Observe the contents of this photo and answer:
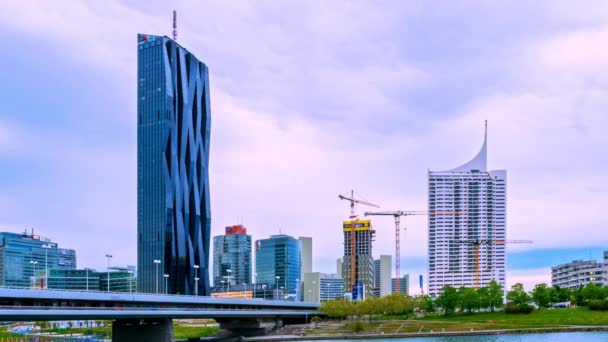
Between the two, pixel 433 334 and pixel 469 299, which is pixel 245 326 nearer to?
pixel 433 334

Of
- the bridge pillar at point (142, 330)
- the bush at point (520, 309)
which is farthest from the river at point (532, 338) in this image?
the bridge pillar at point (142, 330)

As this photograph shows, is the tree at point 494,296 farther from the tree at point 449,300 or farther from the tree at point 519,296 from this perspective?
the tree at point 449,300

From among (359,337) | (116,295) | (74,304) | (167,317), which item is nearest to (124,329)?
(167,317)

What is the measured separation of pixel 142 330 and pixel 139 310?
10663 millimetres

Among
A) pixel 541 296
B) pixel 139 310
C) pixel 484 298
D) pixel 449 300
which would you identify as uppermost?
pixel 139 310

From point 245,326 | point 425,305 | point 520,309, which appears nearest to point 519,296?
point 520,309

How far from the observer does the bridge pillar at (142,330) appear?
370ft

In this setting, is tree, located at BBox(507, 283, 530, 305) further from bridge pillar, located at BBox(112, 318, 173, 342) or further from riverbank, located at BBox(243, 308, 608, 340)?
bridge pillar, located at BBox(112, 318, 173, 342)

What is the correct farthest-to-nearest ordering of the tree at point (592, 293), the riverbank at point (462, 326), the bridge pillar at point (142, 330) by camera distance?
the tree at point (592, 293)
the riverbank at point (462, 326)
the bridge pillar at point (142, 330)

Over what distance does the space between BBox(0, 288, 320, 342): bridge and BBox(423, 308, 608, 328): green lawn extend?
136 ft

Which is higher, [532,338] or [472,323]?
[532,338]

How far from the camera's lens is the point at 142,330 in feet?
377

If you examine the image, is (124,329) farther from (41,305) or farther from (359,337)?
(359,337)

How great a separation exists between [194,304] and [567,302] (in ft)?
387
